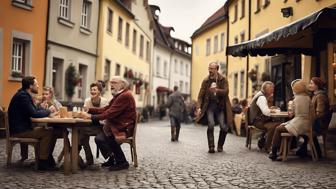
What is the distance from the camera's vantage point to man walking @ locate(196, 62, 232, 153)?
11.6 meters

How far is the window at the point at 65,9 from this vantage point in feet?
72.5

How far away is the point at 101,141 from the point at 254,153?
170 inches

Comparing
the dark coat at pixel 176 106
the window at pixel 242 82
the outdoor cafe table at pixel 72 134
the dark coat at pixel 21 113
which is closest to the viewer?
the outdoor cafe table at pixel 72 134

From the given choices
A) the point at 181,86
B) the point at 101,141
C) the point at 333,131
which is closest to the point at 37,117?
the point at 101,141

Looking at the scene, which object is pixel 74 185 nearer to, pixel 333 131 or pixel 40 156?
pixel 40 156

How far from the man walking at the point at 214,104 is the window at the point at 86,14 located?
13.9m

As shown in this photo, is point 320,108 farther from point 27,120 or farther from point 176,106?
point 176,106

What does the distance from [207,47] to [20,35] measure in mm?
29348

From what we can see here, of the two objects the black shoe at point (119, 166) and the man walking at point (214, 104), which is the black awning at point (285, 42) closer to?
the man walking at point (214, 104)

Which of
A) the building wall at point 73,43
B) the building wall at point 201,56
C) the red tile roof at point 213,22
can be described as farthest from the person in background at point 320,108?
the building wall at point 201,56

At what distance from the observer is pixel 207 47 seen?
46438 mm

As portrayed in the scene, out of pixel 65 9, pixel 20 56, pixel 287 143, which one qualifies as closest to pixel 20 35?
pixel 20 56

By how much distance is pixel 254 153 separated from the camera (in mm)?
11633

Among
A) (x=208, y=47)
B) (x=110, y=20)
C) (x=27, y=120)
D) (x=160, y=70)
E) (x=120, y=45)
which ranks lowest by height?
(x=27, y=120)
